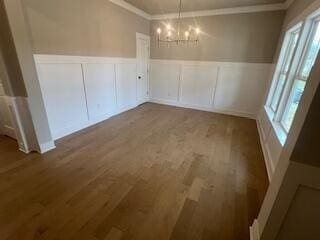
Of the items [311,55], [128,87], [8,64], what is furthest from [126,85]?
[311,55]

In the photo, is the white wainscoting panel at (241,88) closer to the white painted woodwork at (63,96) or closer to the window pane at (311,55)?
the window pane at (311,55)

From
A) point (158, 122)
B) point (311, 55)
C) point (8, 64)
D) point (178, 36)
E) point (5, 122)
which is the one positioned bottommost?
point (158, 122)

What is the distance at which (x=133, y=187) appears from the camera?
198 cm

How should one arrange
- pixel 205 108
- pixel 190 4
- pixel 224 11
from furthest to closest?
pixel 205 108
pixel 224 11
pixel 190 4

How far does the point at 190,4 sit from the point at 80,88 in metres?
3.25

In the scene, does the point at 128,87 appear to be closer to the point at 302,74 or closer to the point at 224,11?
the point at 224,11

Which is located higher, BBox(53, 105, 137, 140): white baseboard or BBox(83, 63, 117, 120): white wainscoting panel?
BBox(83, 63, 117, 120): white wainscoting panel

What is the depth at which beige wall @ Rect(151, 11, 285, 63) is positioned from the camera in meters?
3.88

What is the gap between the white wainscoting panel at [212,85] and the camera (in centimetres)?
434

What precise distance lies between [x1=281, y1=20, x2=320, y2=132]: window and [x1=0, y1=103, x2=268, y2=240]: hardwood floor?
0.82 metres

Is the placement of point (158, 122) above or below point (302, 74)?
below

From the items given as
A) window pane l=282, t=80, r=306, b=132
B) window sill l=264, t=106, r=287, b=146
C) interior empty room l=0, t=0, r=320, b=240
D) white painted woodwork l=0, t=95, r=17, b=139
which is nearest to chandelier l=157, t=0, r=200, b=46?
interior empty room l=0, t=0, r=320, b=240

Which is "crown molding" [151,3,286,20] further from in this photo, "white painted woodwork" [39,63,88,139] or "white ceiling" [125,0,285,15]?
"white painted woodwork" [39,63,88,139]

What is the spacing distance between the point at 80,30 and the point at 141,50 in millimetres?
A: 2189
